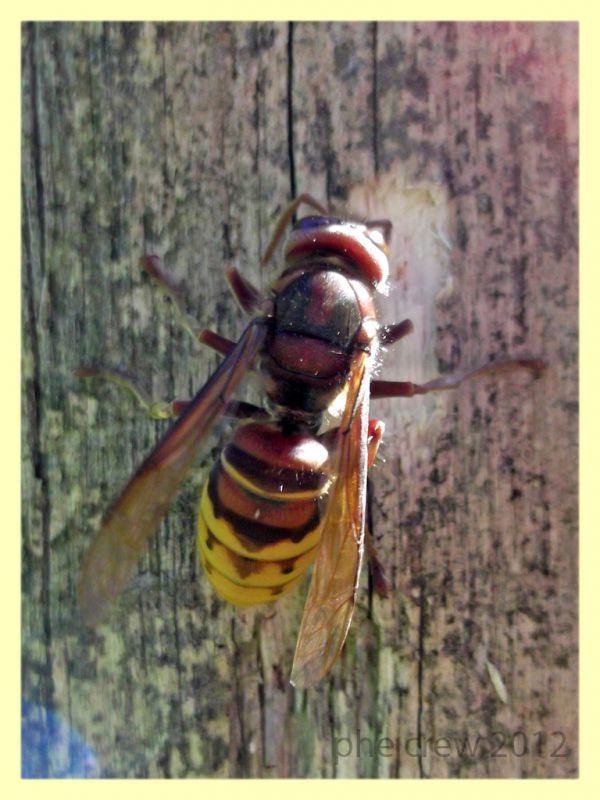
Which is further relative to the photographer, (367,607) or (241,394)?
(241,394)

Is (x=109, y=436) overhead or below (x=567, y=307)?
below

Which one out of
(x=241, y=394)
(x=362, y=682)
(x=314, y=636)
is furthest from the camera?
(x=241, y=394)

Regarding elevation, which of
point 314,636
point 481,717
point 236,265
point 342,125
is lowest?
point 481,717


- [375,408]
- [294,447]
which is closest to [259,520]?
[294,447]

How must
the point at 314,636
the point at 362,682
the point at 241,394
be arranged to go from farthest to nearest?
the point at 241,394 < the point at 362,682 < the point at 314,636

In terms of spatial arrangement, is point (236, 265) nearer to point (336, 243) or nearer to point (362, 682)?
point (336, 243)

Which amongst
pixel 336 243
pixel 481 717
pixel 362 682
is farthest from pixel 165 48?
pixel 481 717

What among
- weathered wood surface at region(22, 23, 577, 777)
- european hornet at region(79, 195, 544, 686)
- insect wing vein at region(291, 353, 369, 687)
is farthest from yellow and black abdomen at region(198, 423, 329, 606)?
weathered wood surface at region(22, 23, 577, 777)
